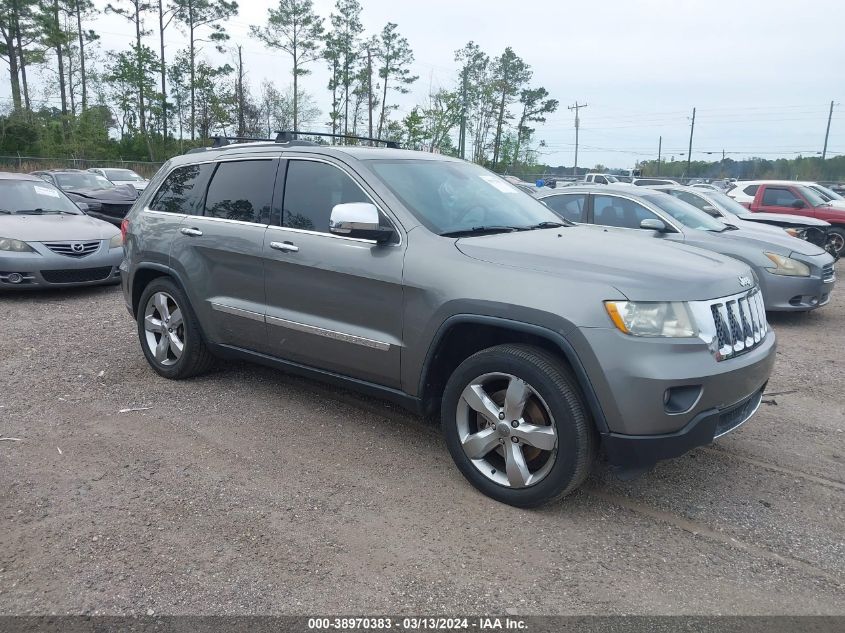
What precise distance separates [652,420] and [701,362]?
1.17 ft

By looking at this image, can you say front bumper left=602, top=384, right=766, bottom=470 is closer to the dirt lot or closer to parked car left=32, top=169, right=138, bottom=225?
the dirt lot

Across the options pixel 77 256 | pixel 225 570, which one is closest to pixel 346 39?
pixel 77 256

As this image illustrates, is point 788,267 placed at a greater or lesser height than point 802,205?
lesser

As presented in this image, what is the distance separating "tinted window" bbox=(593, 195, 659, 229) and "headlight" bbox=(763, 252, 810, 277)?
1564 millimetres

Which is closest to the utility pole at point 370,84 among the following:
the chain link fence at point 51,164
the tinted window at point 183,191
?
the chain link fence at point 51,164

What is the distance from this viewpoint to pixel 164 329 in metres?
5.30

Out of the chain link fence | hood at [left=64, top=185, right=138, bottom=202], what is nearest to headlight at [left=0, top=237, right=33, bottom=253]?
hood at [left=64, top=185, right=138, bottom=202]

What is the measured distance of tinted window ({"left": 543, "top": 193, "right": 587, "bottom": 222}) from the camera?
28.4ft

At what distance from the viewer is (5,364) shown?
5.79 metres

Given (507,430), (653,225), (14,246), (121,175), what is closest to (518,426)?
(507,430)

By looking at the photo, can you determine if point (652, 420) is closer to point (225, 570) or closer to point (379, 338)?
point (379, 338)

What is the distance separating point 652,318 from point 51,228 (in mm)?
8267

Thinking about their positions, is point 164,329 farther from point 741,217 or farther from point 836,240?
point 836,240

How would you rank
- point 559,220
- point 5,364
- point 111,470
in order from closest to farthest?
point 111,470 < point 559,220 < point 5,364
